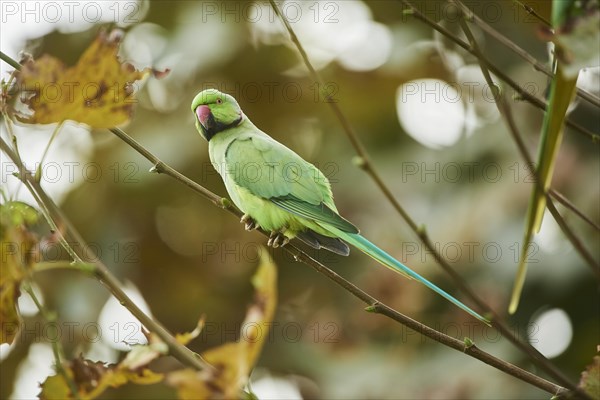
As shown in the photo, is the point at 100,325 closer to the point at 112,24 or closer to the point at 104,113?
the point at 112,24

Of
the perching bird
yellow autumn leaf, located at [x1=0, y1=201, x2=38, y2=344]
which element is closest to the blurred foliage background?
the perching bird

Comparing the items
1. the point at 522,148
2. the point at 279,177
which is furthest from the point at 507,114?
the point at 279,177

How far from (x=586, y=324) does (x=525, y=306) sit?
31cm

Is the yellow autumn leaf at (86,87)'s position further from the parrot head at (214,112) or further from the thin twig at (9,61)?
the parrot head at (214,112)

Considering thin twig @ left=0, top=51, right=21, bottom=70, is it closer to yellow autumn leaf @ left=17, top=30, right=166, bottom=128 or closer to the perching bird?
yellow autumn leaf @ left=17, top=30, right=166, bottom=128

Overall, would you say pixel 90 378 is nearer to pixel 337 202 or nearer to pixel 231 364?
pixel 231 364

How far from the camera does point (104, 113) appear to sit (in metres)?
1.30

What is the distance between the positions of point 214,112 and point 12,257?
180 centimetres

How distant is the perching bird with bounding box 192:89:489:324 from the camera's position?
2.54 meters

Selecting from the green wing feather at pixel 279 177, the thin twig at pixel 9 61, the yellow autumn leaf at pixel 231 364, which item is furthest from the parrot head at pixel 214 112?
the yellow autumn leaf at pixel 231 364

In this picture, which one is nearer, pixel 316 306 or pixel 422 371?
pixel 422 371

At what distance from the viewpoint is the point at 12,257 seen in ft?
3.48

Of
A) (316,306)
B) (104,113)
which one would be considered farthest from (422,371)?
(104,113)

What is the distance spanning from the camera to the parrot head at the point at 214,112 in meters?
2.68
